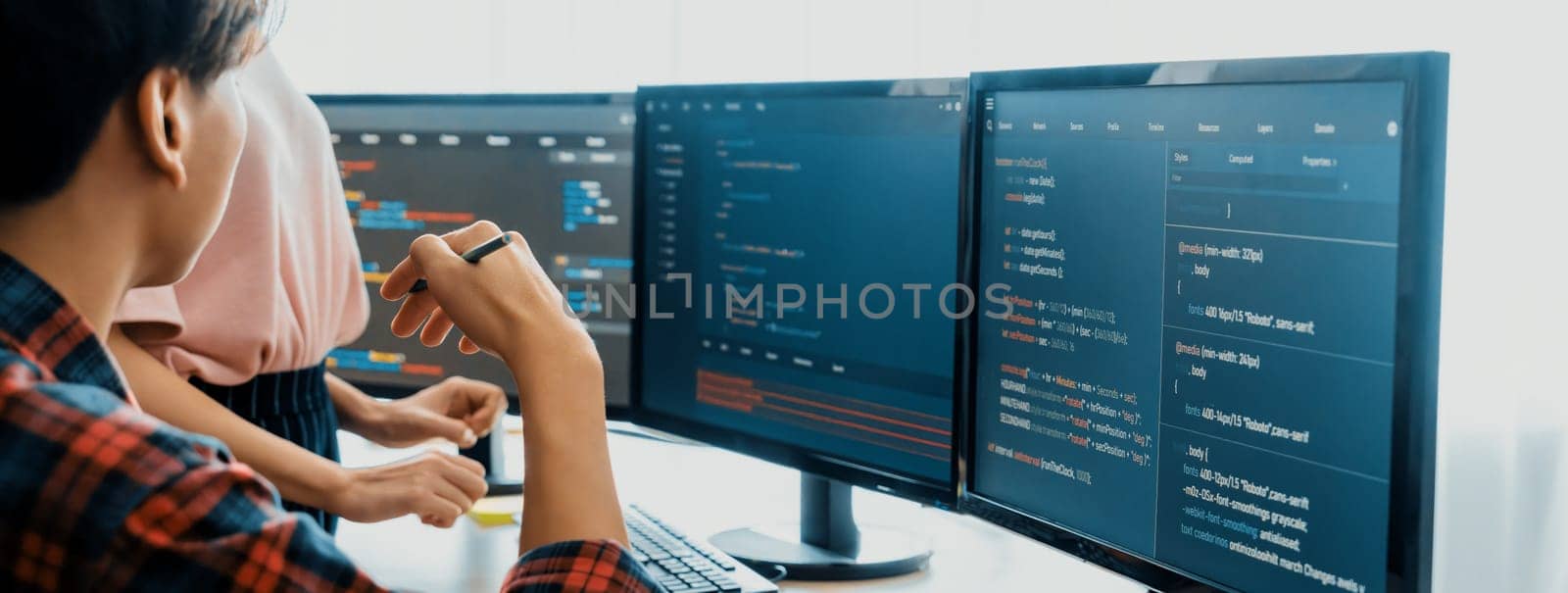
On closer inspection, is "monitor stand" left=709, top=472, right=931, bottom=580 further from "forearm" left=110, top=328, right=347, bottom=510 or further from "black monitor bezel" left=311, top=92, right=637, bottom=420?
"forearm" left=110, top=328, right=347, bottom=510

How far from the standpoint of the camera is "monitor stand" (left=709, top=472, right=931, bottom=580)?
4.40 ft

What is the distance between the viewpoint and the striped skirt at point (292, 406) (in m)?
1.37

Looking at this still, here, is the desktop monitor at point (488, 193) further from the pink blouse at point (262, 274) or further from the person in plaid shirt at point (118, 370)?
the person in plaid shirt at point (118, 370)

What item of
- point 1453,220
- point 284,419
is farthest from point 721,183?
point 1453,220

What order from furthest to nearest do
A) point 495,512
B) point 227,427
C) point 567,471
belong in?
point 495,512, point 227,427, point 567,471

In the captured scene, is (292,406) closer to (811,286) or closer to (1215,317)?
(811,286)

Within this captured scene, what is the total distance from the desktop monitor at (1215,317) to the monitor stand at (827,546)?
18cm

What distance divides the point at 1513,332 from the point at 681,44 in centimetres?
137

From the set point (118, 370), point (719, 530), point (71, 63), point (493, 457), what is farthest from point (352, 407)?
point (71, 63)

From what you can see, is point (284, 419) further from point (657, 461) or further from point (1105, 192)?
point (1105, 192)

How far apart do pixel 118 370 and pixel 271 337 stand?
57cm

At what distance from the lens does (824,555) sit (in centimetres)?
138

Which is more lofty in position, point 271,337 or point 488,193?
point 488,193

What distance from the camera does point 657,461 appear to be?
5.97 feet
